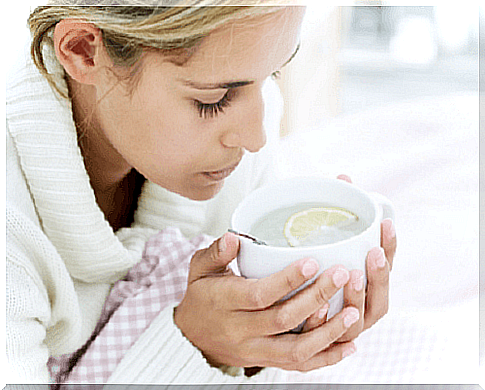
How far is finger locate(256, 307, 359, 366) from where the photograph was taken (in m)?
0.39

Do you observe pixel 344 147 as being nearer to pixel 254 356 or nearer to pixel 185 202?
pixel 185 202

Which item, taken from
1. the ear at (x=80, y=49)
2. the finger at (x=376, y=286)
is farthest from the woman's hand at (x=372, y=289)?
the ear at (x=80, y=49)

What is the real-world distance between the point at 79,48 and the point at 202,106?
0.09 meters

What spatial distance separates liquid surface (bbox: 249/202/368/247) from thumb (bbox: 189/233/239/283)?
24mm

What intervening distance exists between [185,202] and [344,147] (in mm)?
196

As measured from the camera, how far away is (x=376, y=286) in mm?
396

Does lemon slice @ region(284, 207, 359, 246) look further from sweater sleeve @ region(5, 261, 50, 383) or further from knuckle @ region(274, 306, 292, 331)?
sweater sleeve @ region(5, 261, 50, 383)

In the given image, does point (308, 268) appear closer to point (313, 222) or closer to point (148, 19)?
point (313, 222)

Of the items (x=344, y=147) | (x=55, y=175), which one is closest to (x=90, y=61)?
(x=55, y=175)

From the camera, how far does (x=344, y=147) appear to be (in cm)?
67

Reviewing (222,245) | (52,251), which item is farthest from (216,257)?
(52,251)

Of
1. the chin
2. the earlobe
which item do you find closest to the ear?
the earlobe

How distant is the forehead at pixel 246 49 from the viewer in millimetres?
340

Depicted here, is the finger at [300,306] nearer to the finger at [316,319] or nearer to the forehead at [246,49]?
the finger at [316,319]
